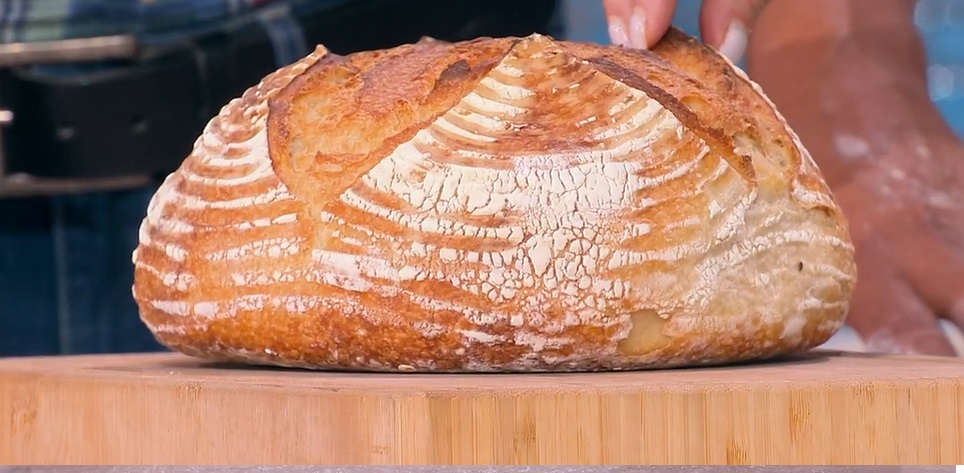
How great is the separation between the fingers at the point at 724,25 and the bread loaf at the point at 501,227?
17 centimetres

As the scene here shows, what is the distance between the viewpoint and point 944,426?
68 centimetres

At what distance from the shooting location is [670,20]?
3.48ft

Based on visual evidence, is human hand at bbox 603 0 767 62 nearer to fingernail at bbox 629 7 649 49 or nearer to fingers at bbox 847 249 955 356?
fingernail at bbox 629 7 649 49

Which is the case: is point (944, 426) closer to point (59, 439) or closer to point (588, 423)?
point (588, 423)

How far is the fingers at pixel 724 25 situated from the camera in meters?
1.11

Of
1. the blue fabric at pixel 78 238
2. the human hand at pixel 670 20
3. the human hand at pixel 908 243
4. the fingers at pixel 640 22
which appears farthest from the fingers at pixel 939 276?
the blue fabric at pixel 78 238

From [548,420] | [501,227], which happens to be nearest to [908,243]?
[501,227]

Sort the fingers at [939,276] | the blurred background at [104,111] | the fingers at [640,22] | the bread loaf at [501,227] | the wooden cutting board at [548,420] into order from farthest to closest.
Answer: the blurred background at [104,111], the fingers at [939,276], the fingers at [640,22], the bread loaf at [501,227], the wooden cutting board at [548,420]

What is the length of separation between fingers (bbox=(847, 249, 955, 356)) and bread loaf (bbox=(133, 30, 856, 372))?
0.58m

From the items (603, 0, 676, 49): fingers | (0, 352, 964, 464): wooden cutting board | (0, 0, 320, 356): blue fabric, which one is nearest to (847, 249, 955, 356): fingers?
(603, 0, 676, 49): fingers

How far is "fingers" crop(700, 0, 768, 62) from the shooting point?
3.66 feet

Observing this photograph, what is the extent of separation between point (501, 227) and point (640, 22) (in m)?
0.34

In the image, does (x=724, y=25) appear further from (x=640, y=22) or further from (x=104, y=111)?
(x=104, y=111)

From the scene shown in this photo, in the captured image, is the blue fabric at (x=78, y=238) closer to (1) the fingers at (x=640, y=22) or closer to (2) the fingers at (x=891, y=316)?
(1) the fingers at (x=640, y=22)
